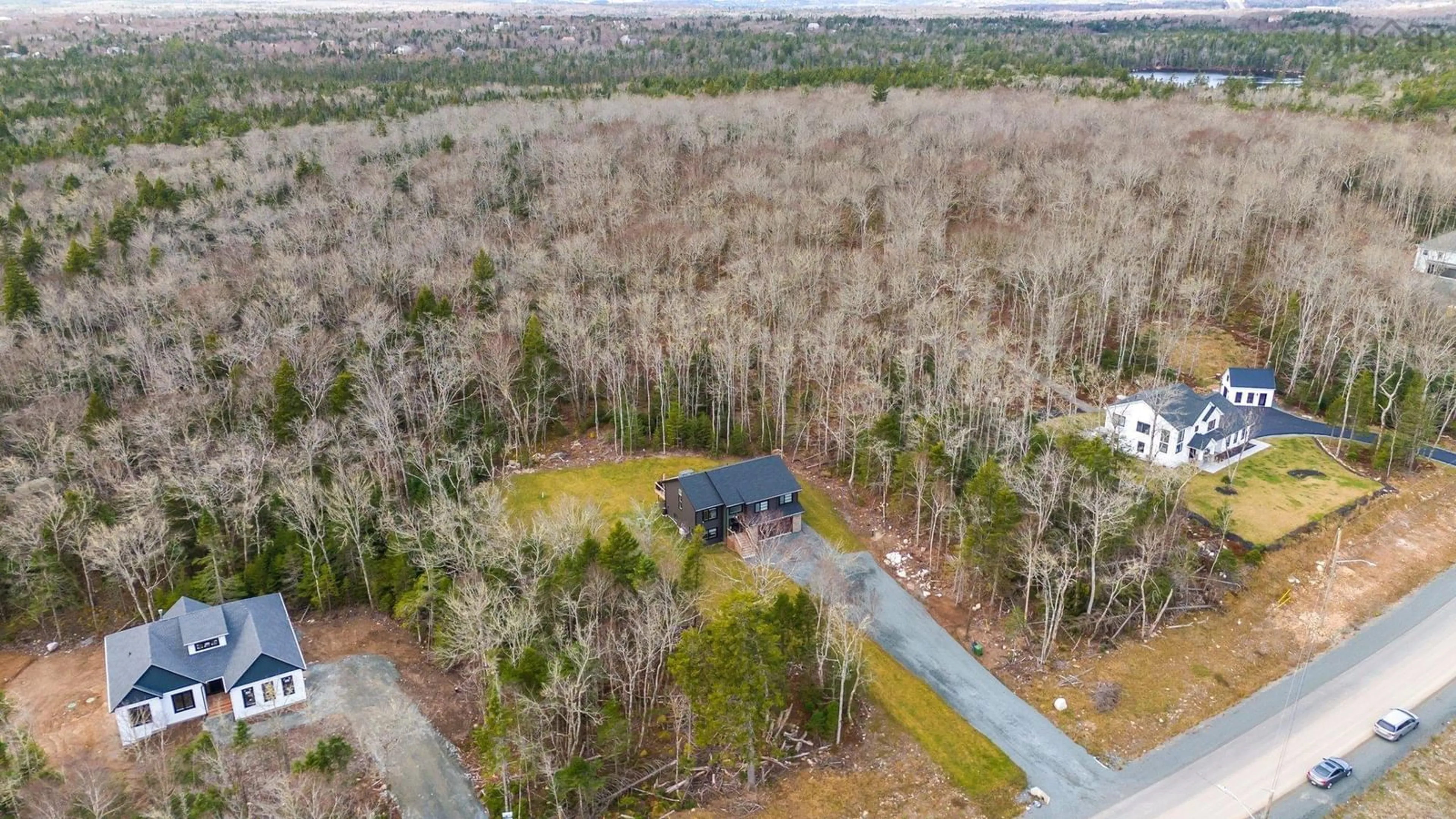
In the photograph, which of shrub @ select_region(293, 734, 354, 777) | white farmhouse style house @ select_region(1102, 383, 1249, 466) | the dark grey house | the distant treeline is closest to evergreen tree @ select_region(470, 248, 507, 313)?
the dark grey house

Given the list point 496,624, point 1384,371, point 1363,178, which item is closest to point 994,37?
point 1363,178

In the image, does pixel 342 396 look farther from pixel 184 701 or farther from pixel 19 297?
pixel 19 297

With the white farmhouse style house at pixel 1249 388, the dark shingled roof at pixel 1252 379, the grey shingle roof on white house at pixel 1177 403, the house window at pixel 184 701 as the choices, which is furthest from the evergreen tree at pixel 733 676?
the dark shingled roof at pixel 1252 379

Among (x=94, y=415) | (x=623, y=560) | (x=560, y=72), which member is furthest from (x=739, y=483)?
(x=560, y=72)

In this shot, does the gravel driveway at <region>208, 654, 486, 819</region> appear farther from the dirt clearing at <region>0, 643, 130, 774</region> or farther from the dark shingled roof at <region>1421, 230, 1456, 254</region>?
the dark shingled roof at <region>1421, 230, 1456, 254</region>

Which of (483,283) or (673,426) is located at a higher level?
(483,283)

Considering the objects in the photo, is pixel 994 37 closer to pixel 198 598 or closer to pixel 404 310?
pixel 404 310
